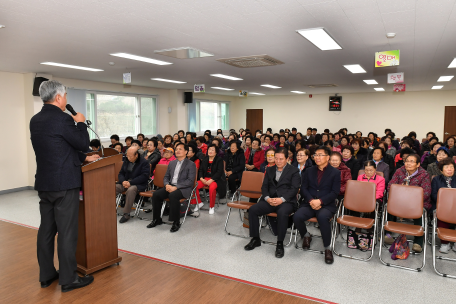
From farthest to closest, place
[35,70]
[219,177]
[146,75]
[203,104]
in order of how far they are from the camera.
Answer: [203,104], [146,75], [35,70], [219,177]

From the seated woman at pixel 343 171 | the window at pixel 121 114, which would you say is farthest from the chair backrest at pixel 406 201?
the window at pixel 121 114

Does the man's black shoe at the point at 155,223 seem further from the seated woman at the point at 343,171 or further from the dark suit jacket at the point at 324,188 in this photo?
the seated woman at the point at 343,171

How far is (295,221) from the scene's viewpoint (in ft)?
14.7

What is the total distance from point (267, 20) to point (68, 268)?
3.69m

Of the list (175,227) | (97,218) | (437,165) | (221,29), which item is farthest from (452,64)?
(97,218)

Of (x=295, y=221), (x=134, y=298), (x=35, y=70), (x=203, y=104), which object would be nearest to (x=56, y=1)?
(x=134, y=298)

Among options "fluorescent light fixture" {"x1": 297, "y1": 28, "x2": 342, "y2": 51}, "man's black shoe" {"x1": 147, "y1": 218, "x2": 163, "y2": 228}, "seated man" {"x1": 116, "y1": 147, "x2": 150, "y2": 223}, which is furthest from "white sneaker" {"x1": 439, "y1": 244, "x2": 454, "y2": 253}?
"seated man" {"x1": 116, "y1": 147, "x2": 150, "y2": 223}

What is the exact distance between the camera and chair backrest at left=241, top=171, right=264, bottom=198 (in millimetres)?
5391

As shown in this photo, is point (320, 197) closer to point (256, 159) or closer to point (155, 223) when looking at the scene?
point (155, 223)

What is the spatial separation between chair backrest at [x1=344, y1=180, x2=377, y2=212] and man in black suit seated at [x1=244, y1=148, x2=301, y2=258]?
2.40ft

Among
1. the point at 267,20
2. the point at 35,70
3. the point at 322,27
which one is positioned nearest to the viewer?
the point at 267,20

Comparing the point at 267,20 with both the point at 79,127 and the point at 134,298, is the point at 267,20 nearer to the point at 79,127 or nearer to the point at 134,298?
the point at 79,127

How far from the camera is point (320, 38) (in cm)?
509

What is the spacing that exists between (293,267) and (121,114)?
10273 millimetres
